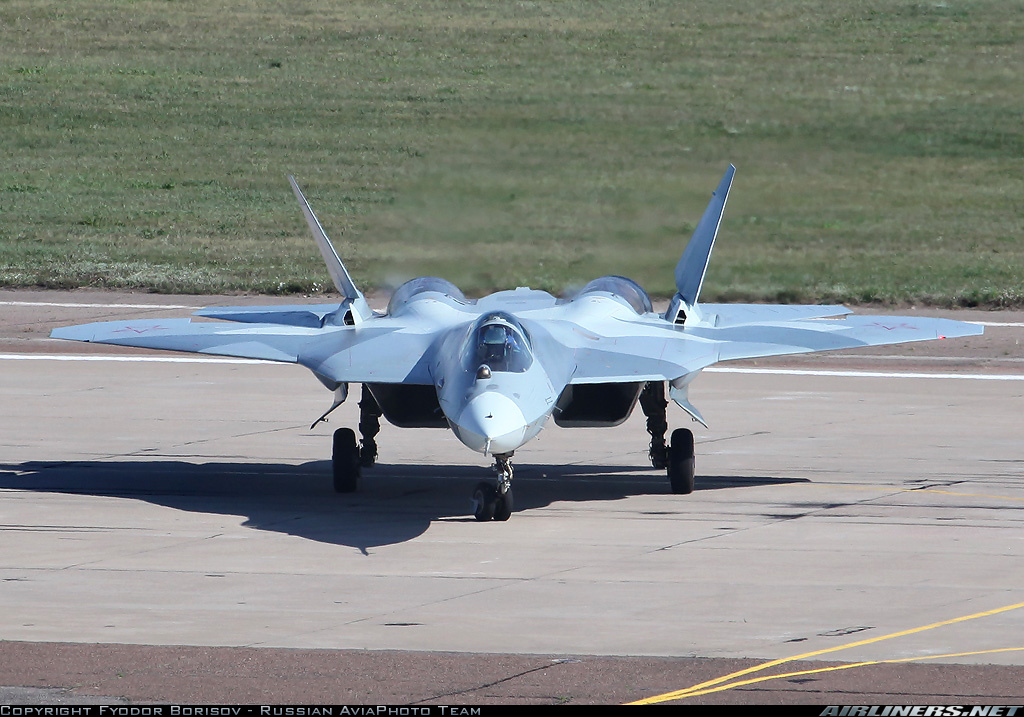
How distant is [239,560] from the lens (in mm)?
14539

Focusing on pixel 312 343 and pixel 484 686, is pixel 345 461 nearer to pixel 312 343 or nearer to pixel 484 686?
pixel 312 343

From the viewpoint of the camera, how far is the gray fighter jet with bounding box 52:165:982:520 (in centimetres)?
1566

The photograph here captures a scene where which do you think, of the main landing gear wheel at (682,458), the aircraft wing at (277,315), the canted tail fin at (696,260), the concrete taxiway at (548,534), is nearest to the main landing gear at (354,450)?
the concrete taxiway at (548,534)

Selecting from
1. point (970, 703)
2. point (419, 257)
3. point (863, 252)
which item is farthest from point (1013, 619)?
point (863, 252)

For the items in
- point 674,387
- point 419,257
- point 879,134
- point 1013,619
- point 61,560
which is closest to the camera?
point 1013,619

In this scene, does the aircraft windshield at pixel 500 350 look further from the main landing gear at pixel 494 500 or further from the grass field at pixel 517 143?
the grass field at pixel 517 143

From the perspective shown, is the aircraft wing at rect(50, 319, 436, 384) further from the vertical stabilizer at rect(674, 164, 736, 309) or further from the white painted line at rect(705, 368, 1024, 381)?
the white painted line at rect(705, 368, 1024, 381)

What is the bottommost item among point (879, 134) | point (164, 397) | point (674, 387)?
point (164, 397)

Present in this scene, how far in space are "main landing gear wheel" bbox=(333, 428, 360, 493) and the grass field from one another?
606cm

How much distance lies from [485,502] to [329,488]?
2944mm

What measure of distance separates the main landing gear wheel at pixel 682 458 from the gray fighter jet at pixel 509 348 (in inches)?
0.7

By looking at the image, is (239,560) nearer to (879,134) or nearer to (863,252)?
(879,134)

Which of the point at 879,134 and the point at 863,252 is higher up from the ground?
the point at 879,134

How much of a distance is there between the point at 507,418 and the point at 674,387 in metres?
3.51
